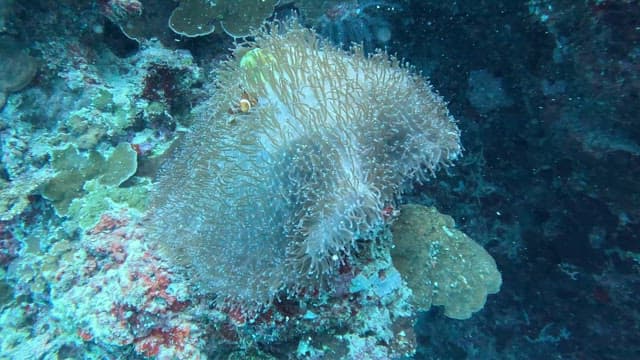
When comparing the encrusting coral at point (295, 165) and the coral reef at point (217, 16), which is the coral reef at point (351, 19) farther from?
the encrusting coral at point (295, 165)

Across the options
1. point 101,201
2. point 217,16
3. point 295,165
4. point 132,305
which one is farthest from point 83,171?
point 295,165

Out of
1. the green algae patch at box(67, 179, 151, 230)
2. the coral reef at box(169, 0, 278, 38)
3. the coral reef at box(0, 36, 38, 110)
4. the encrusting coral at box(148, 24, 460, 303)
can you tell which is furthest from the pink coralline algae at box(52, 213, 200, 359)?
the coral reef at box(169, 0, 278, 38)

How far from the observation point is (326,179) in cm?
265

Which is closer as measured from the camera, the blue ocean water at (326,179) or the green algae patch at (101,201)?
the blue ocean water at (326,179)

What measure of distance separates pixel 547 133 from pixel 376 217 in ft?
7.75

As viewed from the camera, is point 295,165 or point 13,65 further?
point 13,65

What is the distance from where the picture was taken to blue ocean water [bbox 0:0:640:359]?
304 centimetres

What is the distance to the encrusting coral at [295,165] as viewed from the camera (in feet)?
8.77

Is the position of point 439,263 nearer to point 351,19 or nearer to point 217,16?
point 351,19

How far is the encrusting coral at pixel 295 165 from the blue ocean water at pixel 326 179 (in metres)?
0.04

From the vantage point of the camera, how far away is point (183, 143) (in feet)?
11.9

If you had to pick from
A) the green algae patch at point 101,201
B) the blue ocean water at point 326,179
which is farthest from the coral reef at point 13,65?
the green algae patch at point 101,201

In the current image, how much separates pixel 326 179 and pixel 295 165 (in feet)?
0.74

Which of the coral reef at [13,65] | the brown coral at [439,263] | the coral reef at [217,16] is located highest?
the coral reef at [13,65]
